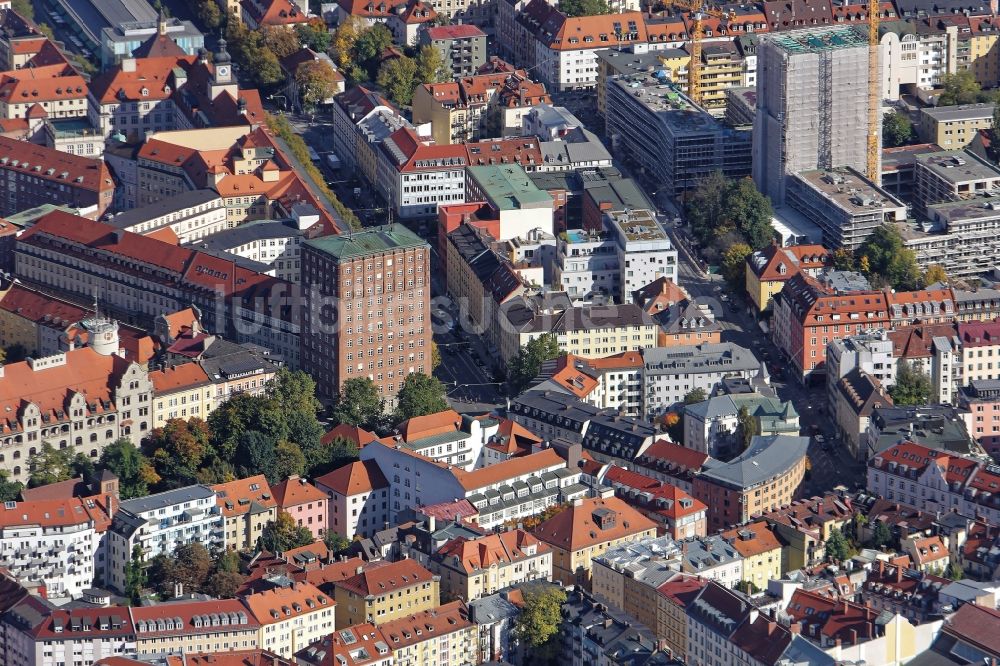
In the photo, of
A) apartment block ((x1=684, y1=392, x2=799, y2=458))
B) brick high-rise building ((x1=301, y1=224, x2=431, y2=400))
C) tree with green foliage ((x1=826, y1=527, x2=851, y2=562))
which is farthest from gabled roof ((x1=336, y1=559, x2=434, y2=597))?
apartment block ((x1=684, y1=392, x2=799, y2=458))

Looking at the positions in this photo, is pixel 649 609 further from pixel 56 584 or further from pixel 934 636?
pixel 56 584

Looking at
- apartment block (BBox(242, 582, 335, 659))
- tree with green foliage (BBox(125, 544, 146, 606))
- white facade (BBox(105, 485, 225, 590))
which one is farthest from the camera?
white facade (BBox(105, 485, 225, 590))

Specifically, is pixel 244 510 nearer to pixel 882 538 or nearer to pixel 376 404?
pixel 376 404

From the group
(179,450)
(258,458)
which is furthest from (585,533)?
(179,450)

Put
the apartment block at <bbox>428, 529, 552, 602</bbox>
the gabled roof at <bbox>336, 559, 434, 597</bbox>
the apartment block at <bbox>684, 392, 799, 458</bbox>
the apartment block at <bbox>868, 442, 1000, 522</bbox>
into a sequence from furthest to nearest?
1. the apartment block at <bbox>684, 392, 799, 458</bbox>
2. the apartment block at <bbox>868, 442, 1000, 522</bbox>
3. the apartment block at <bbox>428, 529, 552, 602</bbox>
4. the gabled roof at <bbox>336, 559, 434, 597</bbox>

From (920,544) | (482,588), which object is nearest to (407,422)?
(482,588)

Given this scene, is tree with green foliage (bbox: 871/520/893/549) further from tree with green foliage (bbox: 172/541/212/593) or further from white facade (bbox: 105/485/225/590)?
tree with green foliage (bbox: 172/541/212/593)
